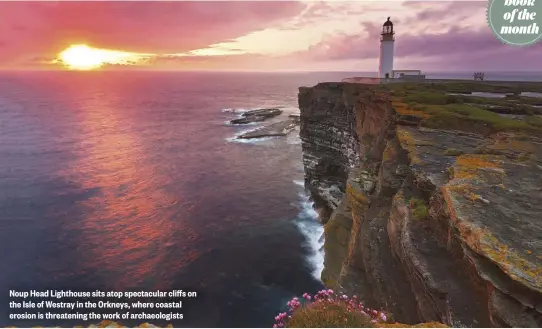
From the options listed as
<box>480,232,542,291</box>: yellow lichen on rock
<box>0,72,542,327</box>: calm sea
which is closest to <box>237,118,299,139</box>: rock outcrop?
<box>0,72,542,327</box>: calm sea

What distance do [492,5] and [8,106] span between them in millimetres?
134994

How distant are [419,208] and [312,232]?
20.0 m

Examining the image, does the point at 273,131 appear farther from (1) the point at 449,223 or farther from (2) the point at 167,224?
(1) the point at 449,223

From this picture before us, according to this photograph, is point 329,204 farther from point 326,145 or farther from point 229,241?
point 229,241

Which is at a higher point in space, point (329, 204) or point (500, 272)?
point (500, 272)

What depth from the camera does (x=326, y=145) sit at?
35750 millimetres

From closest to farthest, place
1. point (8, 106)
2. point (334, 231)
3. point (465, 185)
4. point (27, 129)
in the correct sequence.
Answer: point (465, 185) → point (334, 231) → point (27, 129) → point (8, 106)

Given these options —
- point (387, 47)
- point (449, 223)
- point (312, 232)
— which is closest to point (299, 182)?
point (312, 232)

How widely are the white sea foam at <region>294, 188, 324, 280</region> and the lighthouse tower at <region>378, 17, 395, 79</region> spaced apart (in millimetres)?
23230

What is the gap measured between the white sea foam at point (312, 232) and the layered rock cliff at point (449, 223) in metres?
4.65

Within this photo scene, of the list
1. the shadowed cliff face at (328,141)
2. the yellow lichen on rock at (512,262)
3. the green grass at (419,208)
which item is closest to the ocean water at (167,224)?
the shadowed cliff face at (328,141)

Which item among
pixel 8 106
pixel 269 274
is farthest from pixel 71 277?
pixel 8 106

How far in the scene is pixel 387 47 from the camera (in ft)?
148

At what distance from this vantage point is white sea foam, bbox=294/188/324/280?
80.3 ft
